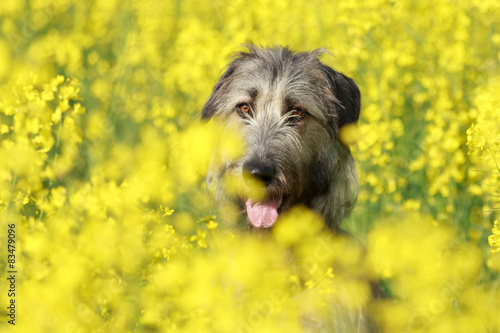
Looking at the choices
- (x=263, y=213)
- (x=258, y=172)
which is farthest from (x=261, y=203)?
(x=258, y=172)

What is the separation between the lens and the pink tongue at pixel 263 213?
3.48 m

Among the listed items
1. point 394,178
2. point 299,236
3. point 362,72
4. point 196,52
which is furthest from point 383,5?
point 299,236

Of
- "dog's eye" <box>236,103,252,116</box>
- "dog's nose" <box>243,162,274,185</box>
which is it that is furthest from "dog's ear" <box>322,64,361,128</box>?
"dog's nose" <box>243,162,274,185</box>

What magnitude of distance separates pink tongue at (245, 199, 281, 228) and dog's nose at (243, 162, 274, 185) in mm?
178

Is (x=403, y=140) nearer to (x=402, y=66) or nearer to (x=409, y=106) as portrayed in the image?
(x=409, y=106)

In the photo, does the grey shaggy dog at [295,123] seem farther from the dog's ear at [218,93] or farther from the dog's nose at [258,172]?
the dog's nose at [258,172]

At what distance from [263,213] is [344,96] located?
0.93 metres

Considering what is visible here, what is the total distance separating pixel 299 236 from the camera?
329 centimetres

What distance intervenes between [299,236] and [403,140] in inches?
94.4

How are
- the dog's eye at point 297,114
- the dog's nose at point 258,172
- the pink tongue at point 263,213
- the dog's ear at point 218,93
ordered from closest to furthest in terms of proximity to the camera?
the dog's nose at point 258,172 < the pink tongue at point 263,213 < the dog's eye at point 297,114 < the dog's ear at point 218,93

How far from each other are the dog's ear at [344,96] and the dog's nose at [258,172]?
66 cm

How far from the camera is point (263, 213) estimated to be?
138 inches

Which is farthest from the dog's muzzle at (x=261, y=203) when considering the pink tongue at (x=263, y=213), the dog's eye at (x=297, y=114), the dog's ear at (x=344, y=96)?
the dog's ear at (x=344, y=96)

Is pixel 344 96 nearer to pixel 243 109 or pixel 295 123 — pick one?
pixel 295 123
